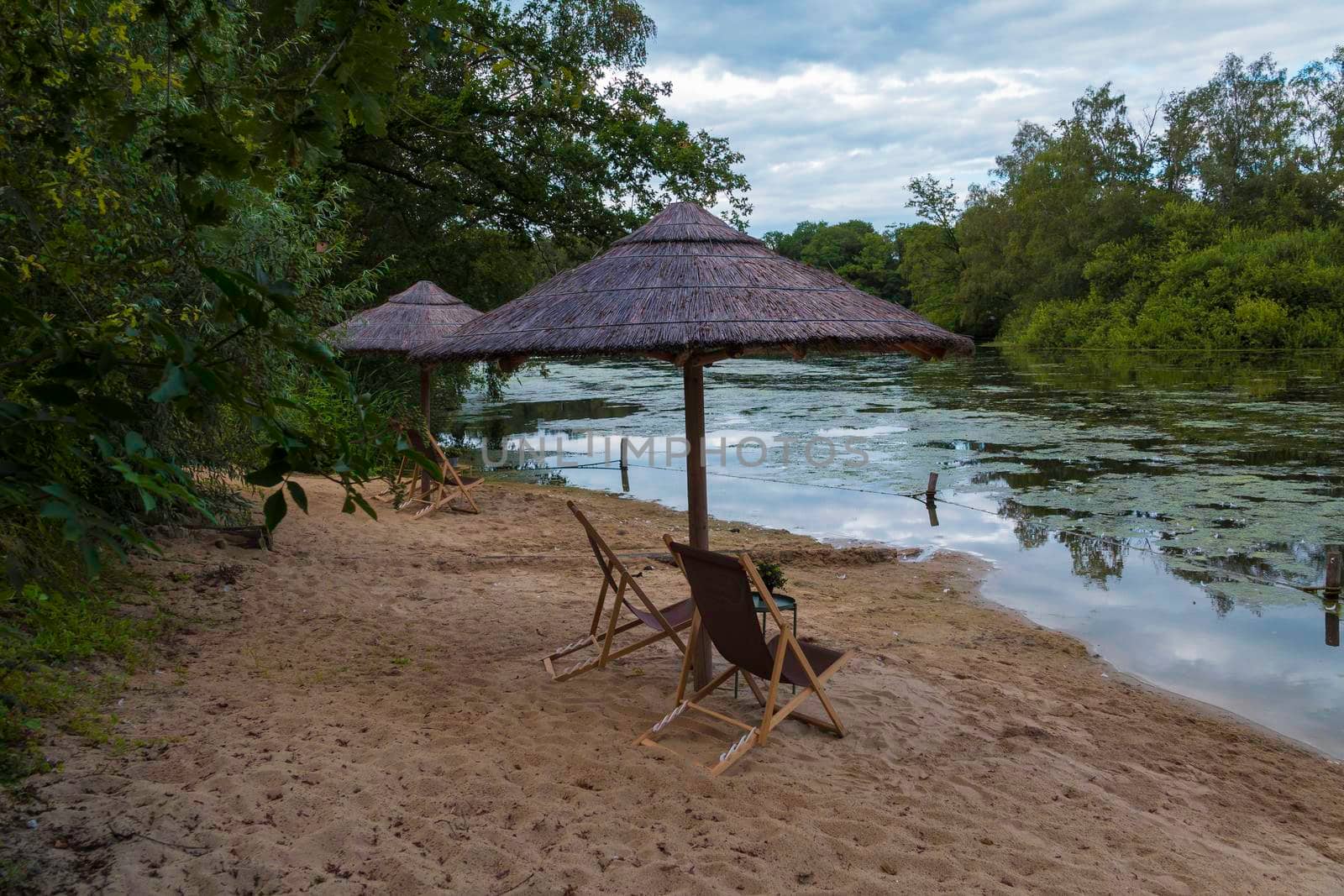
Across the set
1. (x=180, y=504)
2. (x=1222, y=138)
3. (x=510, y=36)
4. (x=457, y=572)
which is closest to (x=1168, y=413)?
(x=510, y=36)

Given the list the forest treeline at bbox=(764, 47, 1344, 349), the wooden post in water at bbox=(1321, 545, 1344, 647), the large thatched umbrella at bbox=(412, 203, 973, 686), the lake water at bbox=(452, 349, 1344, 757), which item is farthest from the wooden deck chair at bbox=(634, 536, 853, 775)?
the forest treeline at bbox=(764, 47, 1344, 349)

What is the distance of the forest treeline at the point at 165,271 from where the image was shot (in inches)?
54.1

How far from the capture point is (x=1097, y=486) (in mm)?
11758

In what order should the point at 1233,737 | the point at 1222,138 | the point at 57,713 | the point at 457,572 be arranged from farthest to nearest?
1. the point at 1222,138
2. the point at 457,572
3. the point at 1233,737
4. the point at 57,713

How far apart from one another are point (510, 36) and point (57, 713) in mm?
11356

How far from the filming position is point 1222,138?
138 feet

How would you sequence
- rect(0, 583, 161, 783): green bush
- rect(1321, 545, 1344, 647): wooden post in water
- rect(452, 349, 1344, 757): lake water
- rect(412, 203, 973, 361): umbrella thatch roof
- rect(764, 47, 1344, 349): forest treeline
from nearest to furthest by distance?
1. rect(0, 583, 161, 783): green bush
2. rect(412, 203, 973, 361): umbrella thatch roof
3. rect(452, 349, 1344, 757): lake water
4. rect(1321, 545, 1344, 647): wooden post in water
5. rect(764, 47, 1344, 349): forest treeline

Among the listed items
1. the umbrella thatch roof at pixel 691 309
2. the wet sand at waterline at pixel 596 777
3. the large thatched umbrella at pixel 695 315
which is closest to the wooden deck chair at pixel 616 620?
the wet sand at waterline at pixel 596 777

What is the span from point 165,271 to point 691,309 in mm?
2637

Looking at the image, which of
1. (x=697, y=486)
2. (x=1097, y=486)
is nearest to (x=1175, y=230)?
(x=1097, y=486)

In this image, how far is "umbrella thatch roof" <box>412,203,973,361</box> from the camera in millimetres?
4051

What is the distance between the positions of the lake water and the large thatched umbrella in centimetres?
→ 335

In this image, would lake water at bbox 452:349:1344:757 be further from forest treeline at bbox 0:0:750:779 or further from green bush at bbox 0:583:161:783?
green bush at bbox 0:583:161:783

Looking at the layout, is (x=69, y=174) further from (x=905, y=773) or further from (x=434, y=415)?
(x=434, y=415)
